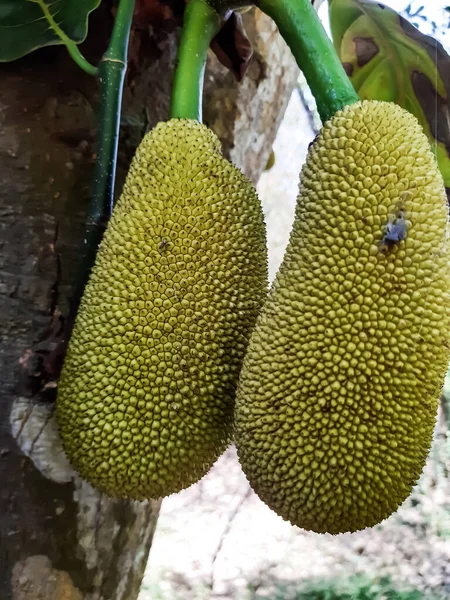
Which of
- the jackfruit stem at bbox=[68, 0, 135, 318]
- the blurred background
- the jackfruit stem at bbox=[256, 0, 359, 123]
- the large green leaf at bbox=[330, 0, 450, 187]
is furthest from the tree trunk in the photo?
the blurred background

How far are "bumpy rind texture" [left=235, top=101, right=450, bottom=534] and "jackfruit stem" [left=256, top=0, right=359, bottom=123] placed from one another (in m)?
0.04

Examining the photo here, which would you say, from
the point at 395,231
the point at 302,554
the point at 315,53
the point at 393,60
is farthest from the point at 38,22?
the point at 302,554

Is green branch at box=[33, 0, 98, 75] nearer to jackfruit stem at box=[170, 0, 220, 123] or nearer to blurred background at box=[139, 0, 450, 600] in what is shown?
jackfruit stem at box=[170, 0, 220, 123]

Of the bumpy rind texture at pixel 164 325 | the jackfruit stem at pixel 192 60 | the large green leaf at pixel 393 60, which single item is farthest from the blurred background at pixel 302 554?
the bumpy rind texture at pixel 164 325

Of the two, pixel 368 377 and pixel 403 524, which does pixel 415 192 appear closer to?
pixel 368 377

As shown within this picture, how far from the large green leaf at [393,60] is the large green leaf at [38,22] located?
0.43m

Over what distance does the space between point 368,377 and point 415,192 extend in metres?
0.16

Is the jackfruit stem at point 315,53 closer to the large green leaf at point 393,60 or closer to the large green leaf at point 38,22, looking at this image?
the large green leaf at point 38,22

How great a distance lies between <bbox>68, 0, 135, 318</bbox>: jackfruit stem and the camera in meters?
0.64

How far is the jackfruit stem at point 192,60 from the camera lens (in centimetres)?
62

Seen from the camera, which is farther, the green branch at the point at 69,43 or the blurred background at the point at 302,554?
the blurred background at the point at 302,554

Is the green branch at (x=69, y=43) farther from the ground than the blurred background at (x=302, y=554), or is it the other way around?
the green branch at (x=69, y=43)

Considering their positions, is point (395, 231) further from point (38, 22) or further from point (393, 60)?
point (393, 60)

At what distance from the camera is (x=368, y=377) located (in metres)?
0.49
